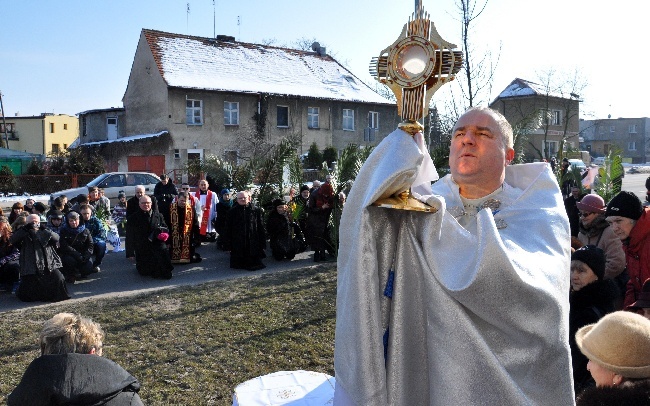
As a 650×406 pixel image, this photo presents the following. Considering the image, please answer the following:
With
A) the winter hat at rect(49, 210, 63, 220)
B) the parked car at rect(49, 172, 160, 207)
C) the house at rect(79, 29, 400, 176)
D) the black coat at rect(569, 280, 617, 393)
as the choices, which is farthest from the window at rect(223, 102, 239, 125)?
the black coat at rect(569, 280, 617, 393)

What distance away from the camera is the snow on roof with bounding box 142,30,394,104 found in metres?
32.1

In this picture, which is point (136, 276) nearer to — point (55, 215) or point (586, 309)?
point (55, 215)

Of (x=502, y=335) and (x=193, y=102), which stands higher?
(x=193, y=102)

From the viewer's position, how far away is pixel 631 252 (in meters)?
5.57

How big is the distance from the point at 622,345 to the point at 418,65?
4.51 feet

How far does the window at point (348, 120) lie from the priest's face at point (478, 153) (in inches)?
1375

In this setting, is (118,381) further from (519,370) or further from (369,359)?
(519,370)

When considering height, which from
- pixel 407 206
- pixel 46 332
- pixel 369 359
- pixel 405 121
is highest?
pixel 405 121

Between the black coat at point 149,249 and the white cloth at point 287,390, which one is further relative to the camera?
the black coat at point 149,249

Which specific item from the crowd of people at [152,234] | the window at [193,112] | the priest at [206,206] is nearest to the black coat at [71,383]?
the crowd of people at [152,234]

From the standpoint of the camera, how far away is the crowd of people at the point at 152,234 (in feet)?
29.8

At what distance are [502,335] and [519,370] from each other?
148 millimetres

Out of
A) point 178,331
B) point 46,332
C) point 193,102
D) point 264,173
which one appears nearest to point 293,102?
point 193,102

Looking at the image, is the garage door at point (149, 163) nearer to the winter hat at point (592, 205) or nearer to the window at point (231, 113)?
the window at point (231, 113)
